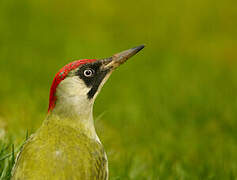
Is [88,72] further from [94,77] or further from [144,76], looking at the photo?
[144,76]

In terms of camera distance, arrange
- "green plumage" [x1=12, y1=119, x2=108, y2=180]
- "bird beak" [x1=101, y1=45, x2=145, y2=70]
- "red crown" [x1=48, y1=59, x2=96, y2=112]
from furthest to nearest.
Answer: "bird beak" [x1=101, y1=45, x2=145, y2=70], "red crown" [x1=48, y1=59, x2=96, y2=112], "green plumage" [x1=12, y1=119, x2=108, y2=180]

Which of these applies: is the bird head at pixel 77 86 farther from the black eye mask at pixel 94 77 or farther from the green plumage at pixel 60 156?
the green plumage at pixel 60 156

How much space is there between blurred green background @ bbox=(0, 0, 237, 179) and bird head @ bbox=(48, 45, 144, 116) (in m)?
0.73

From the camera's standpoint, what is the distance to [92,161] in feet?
11.1

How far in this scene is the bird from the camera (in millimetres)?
3197

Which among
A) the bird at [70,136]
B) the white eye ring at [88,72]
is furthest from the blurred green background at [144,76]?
the white eye ring at [88,72]

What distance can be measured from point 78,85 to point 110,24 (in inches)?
210

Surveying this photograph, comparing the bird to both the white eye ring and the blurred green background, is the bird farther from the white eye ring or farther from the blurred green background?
the blurred green background

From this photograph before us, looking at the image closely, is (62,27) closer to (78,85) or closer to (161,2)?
(161,2)

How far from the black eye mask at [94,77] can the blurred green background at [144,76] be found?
74cm

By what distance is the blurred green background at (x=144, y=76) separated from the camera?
5.58m

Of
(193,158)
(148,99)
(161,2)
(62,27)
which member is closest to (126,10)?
(161,2)

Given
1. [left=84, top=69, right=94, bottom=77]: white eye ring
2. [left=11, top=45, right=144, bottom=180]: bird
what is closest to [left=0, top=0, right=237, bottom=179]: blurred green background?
[left=11, top=45, right=144, bottom=180]: bird

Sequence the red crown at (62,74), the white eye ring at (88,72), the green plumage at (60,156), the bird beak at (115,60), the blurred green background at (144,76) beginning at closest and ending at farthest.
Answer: the green plumage at (60,156) < the red crown at (62,74) < the white eye ring at (88,72) < the bird beak at (115,60) < the blurred green background at (144,76)
